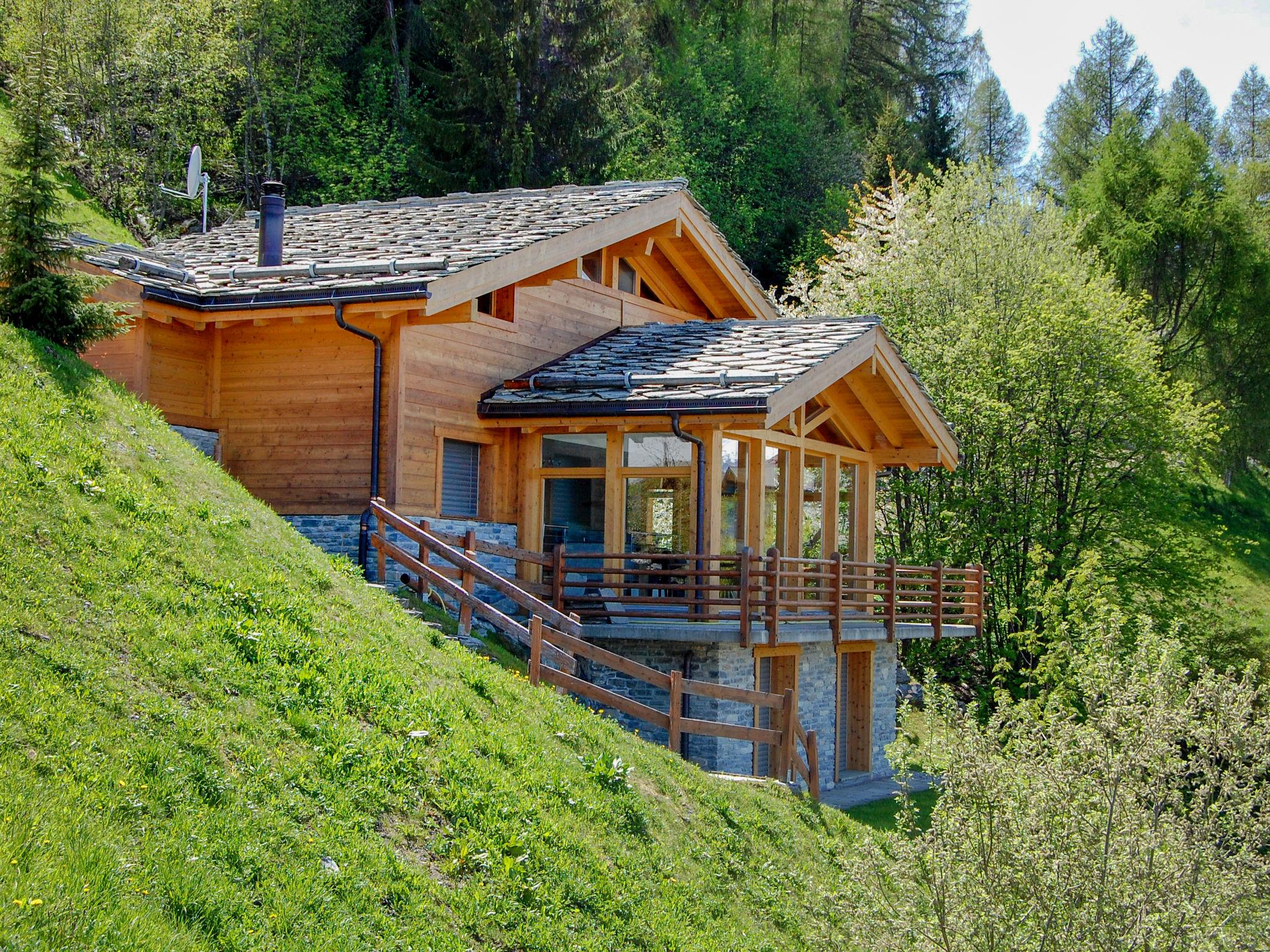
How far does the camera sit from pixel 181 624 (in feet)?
28.1

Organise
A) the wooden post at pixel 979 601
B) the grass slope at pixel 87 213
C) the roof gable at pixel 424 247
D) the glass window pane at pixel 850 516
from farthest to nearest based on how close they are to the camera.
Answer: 1. the grass slope at pixel 87 213
2. the wooden post at pixel 979 601
3. the glass window pane at pixel 850 516
4. the roof gable at pixel 424 247

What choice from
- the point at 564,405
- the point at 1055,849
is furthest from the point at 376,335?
the point at 1055,849

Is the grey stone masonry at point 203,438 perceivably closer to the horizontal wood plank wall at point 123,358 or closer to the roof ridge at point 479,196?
the horizontal wood plank wall at point 123,358

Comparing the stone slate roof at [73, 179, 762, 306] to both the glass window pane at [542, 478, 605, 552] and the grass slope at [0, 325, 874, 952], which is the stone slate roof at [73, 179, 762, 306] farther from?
the grass slope at [0, 325, 874, 952]

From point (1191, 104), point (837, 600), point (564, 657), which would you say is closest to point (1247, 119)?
point (1191, 104)

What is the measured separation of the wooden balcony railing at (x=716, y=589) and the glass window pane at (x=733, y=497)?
1.07 feet

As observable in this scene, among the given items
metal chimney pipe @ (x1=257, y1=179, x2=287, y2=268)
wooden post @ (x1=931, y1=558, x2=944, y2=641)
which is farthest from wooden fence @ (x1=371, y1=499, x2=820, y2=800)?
wooden post @ (x1=931, y1=558, x2=944, y2=641)

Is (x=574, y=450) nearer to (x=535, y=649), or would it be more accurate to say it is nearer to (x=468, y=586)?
(x=468, y=586)

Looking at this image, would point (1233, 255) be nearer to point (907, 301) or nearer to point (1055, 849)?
point (907, 301)

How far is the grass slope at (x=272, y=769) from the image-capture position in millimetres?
6121

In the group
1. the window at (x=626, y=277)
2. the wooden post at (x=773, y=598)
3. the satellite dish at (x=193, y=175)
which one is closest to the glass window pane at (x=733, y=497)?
the wooden post at (x=773, y=598)

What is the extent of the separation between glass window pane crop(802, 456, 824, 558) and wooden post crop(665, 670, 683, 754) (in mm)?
6864

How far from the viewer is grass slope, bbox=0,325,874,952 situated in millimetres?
6121

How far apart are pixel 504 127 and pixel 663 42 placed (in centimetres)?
1591
